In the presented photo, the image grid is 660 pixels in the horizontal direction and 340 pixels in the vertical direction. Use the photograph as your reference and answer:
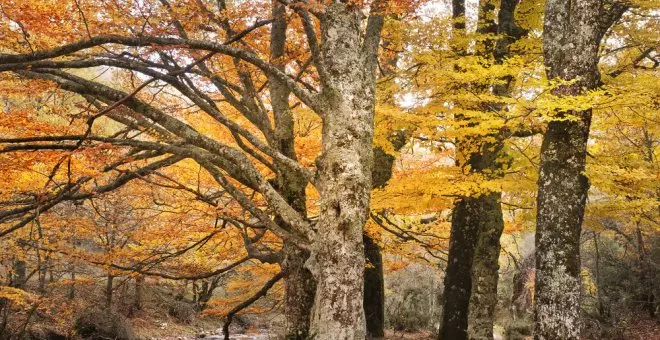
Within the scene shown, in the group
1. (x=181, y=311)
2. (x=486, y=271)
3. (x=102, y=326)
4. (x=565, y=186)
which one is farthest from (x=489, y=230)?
(x=181, y=311)

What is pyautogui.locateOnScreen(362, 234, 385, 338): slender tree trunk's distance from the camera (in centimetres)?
1072

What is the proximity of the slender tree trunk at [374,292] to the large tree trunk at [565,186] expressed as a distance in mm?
4843

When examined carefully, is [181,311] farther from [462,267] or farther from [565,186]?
[565,186]

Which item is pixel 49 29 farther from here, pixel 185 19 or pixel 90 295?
pixel 90 295

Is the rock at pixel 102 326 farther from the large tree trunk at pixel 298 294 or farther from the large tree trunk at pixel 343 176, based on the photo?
the large tree trunk at pixel 343 176

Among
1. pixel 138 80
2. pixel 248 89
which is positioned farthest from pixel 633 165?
pixel 138 80

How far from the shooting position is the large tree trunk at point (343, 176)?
4.65 metres

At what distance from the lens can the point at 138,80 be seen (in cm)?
1274

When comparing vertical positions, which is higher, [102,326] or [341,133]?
[341,133]

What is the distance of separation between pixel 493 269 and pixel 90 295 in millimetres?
16024

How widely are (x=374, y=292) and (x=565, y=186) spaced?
5659mm

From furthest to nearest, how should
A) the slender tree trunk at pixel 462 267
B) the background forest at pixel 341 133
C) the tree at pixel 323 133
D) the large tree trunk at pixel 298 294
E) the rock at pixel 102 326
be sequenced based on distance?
the rock at pixel 102 326 < the slender tree trunk at pixel 462 267 < the large tree trunk at pixel 298 294 < the background forest at pixel 341 133 < the tree at pixel 323 133

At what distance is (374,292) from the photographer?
10.8m

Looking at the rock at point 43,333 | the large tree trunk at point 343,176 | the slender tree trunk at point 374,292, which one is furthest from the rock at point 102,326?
the large tree trunk at point 343,176
